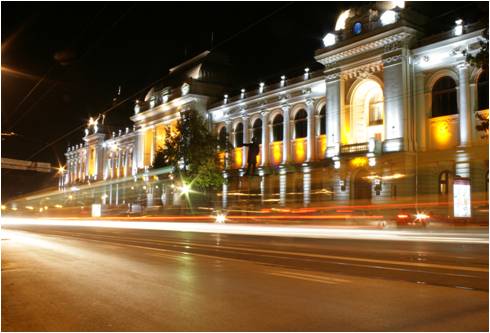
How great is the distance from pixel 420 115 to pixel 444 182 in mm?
4966

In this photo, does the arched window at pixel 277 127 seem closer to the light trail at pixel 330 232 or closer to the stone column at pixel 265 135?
the stone column at pixel 265 135

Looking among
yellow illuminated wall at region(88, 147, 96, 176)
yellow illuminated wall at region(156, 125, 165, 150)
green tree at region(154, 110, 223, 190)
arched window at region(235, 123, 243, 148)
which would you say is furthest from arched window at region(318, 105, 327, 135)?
yellow illuminated wall at region(88, 147, 96, 176)

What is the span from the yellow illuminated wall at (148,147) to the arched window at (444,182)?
42948mm

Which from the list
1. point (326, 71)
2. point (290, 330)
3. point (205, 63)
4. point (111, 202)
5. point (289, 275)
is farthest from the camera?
point (111, 202)

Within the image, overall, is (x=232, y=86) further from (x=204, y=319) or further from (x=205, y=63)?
(x=204, y=319)

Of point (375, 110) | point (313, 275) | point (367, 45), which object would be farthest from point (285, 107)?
point (313, 275)

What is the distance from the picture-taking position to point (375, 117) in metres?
39.8

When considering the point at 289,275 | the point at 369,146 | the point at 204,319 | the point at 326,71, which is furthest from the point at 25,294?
the point at 326,71

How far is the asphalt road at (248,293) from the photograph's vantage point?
21.5ft

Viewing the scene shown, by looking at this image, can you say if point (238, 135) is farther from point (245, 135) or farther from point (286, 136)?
point (286, 136)

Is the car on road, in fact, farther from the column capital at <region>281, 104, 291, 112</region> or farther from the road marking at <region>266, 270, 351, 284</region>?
the column capital at <region>281, 104, 291, 112</region>

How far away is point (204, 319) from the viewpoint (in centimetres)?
677

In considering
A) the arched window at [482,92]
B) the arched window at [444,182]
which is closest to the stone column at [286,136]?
the arched window at [444,182]

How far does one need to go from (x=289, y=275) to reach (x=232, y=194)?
43.8 meters
